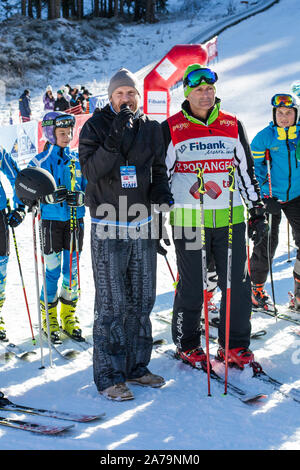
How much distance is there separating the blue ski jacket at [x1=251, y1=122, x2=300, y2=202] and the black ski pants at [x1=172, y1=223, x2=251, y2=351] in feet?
3.83

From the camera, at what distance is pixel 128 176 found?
10.3ft

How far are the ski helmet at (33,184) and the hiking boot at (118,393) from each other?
1.37 metres

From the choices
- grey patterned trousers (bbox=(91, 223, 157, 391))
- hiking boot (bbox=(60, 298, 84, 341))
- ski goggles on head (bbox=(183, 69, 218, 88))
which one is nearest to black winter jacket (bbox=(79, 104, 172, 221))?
grey patterned trousers (bbox=(91, 223, 157, 391))

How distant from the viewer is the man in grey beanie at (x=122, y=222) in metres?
3.11

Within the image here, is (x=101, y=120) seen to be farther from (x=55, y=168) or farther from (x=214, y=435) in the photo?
(x=214, y=435)

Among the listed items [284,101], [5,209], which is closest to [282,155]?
[284,101]

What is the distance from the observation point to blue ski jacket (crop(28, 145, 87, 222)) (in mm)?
4230

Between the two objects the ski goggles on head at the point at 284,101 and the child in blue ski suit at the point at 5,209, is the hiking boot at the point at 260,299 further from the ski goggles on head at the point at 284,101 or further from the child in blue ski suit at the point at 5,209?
the child in blue ski suit at the point at 5,209

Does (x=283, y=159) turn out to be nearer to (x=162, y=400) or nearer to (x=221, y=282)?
(x=221, y=282)

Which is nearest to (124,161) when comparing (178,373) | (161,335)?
(178,373)

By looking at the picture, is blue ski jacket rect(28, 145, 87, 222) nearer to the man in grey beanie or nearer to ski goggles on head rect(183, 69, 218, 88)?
the man in grey beanie

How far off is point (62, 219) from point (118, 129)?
61.3 inches

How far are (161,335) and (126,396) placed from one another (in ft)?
4.02

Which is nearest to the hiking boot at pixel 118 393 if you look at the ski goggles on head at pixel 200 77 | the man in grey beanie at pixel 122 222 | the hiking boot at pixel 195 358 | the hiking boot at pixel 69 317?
the man in grey beanie at pixel 122 222
